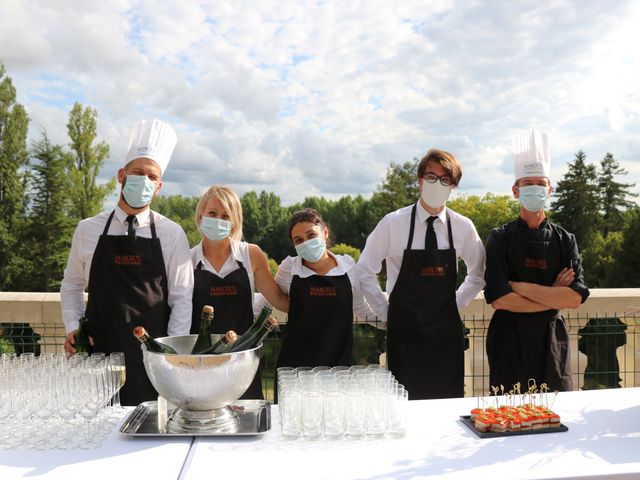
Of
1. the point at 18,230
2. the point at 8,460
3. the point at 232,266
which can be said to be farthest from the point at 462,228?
the point at 18,230

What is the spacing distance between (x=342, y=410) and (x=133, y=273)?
1542 mm

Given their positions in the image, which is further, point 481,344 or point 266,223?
point 266,223

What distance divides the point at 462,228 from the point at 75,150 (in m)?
30.2

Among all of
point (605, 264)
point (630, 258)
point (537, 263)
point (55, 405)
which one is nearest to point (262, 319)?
point (55, 405)

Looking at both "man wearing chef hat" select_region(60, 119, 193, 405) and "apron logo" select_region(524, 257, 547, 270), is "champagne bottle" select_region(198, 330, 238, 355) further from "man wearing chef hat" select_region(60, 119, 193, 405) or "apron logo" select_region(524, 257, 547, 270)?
"apron logo" select_region(524, 257, 547, 270)

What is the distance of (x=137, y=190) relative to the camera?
3250 millimetres

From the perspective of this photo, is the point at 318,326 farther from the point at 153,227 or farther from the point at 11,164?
the point at 11,164

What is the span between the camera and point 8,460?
77.4 inches

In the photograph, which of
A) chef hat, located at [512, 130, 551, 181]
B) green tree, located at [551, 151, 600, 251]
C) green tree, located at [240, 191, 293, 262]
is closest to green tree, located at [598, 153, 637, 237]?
green tree, located at [551, 151, 600, 251]

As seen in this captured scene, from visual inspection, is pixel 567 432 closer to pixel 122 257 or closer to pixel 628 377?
pixel 122 257

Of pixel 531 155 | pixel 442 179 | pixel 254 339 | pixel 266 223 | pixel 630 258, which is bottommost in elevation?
pixel 254 339

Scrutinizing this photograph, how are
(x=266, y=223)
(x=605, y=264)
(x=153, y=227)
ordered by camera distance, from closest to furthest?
(x=153, y=227)
(x=605, y=264)
(x=266, y=223)

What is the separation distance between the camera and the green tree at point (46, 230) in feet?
91.8

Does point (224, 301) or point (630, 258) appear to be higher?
point (630, 258)
